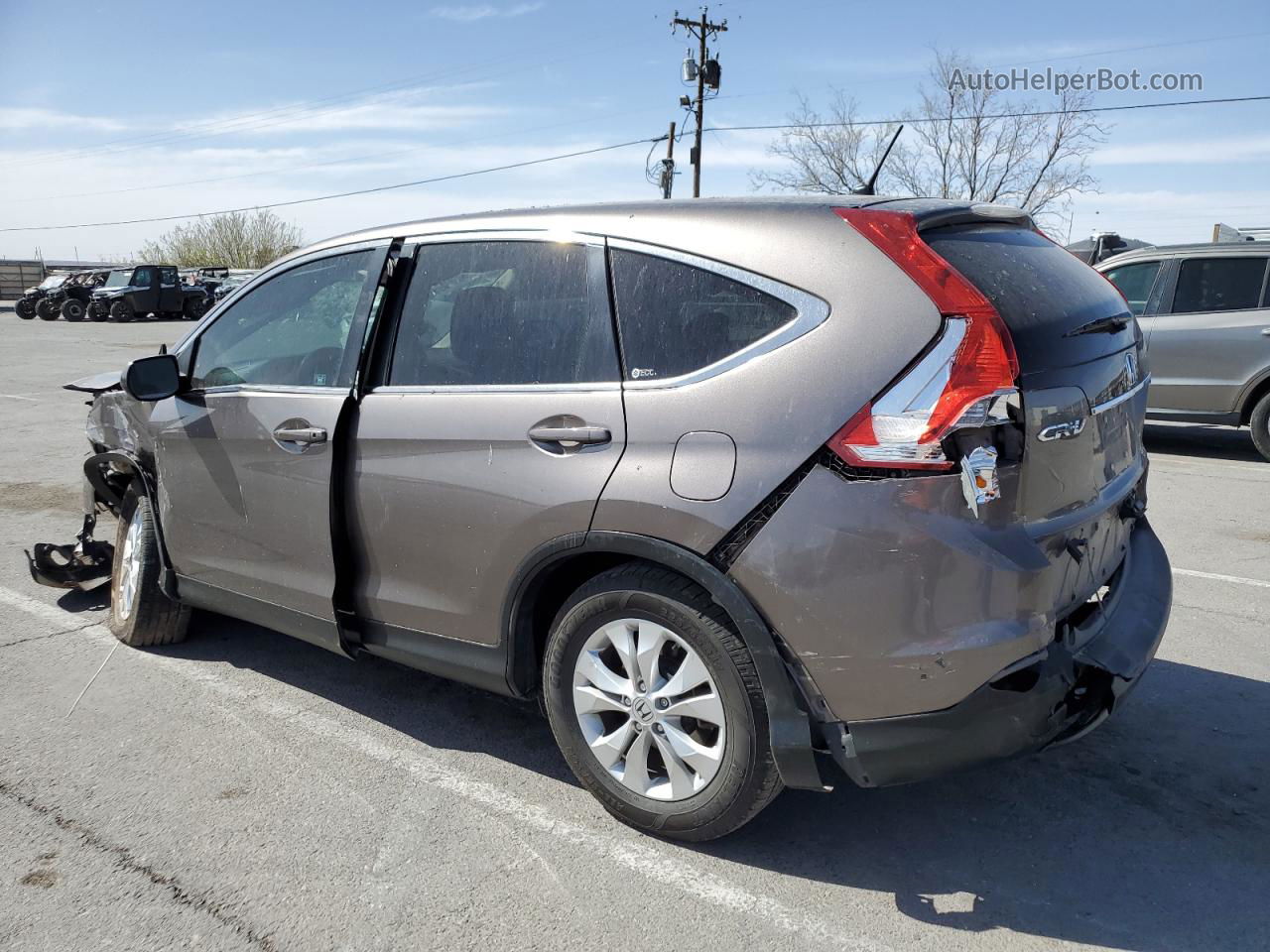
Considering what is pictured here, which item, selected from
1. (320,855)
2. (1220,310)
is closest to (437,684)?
(320,855)

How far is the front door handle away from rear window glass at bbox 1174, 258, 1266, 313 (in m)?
8.76

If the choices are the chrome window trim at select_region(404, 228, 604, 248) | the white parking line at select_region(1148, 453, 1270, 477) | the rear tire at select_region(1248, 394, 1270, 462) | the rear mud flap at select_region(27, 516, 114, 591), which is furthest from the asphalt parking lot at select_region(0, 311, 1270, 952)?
the rear tire at select_region(1248, 394, 1270, 462)

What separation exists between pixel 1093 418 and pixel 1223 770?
1.44 m

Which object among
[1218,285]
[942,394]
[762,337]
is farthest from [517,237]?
[1218,285]

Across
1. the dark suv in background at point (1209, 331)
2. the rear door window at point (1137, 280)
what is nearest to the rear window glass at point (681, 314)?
the dark suv in background at point (1209, 331)

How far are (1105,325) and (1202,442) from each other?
337 inches

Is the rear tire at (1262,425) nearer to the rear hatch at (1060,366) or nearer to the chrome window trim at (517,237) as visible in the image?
the rear hatch at (1060,366)

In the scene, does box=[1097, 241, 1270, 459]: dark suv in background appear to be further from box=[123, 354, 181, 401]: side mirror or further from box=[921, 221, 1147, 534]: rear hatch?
box=[123, 354, 181, 401]: side mirror

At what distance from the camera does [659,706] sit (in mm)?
2912

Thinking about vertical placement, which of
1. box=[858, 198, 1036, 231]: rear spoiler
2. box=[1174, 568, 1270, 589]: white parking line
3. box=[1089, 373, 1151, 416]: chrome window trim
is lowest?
box=[1174, 568, 1270, 589]: white parking line

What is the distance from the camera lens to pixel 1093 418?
2830mm

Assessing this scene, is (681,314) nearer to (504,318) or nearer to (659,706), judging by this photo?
(504,318)

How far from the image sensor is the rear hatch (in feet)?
8.48

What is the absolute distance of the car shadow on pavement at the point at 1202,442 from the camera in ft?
32.1
